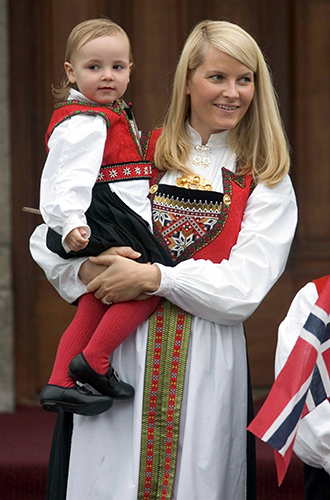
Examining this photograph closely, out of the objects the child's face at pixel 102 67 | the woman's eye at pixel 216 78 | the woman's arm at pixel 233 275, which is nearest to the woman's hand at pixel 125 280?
the woman's arm at pixel 233 275

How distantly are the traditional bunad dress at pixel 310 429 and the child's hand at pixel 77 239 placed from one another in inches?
25.4

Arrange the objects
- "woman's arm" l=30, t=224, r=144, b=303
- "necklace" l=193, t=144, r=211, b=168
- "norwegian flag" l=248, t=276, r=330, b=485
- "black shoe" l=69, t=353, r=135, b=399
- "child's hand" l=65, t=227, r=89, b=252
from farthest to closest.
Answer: "necklace" l=193, t=144, r=211, b=168 → "woman's arm" l=30, t=224, r=144, b=303 → "black shoe" l=69, t=353, r=135, b=399 → "child's hand" l=65, t=227, r=89, b=252 → "norwegian flag" l=248, t=276, r=330, b=485

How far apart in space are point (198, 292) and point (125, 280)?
0.23 metres

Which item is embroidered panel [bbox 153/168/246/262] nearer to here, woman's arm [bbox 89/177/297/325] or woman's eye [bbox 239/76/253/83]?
woman's arm [bbox 89/177/297/325]

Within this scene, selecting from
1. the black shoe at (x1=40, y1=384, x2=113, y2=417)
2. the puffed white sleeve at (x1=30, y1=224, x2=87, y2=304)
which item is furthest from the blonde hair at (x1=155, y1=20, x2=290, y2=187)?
the black shoe at (x1=40, y1=384, x2=113, y2=417)

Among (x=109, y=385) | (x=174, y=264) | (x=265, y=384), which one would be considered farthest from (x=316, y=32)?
(x=109, y=385)

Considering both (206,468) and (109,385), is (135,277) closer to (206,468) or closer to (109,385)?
(109,385)

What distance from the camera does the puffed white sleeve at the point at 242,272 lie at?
2453mm

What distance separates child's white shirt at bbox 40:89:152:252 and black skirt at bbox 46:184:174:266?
3 centimetres

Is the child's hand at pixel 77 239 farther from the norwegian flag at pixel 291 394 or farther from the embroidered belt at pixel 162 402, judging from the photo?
the norwegian flag at pixel 291 394

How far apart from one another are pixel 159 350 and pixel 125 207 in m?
→ 0.47

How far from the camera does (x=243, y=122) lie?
2.72 meters

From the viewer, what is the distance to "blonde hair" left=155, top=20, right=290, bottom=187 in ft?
8.45

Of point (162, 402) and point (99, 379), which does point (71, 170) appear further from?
point (162, 402)
